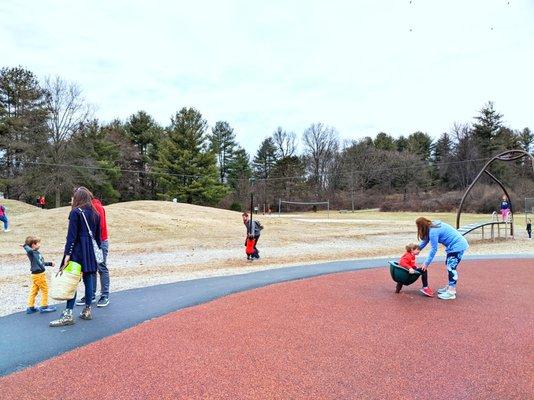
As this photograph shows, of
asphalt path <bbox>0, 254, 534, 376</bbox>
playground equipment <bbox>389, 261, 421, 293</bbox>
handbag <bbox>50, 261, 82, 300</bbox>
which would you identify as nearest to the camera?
asphalt path <bbox>0, 254, 534, 376</bbox>

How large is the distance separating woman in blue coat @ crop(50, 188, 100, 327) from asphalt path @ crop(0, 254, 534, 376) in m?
0.40

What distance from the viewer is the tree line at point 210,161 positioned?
146 feet

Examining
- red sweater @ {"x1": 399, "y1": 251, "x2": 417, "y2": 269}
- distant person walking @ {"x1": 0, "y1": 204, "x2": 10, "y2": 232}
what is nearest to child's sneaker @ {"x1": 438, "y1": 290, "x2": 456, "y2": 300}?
red sweater @ {"x1": 399, "y1": 251, "x2": 417, "y2": 269}

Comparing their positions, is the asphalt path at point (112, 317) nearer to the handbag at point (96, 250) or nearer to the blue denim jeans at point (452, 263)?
the handbag at point (96, 250)

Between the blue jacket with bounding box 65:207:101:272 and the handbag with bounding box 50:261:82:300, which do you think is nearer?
the handbag with bounding box 50:261:82:300

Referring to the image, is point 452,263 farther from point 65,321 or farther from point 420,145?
point 420,145

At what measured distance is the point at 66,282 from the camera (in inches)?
219

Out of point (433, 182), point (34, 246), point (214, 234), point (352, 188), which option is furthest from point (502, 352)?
point (433, 182)

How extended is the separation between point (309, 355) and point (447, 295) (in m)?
4.05

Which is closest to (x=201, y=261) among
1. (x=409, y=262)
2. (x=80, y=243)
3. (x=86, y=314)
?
(x=409, y=262)

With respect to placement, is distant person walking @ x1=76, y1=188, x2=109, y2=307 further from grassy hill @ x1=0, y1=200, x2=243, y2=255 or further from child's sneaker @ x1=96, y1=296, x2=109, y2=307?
grassy hill @ x1=0, y1=200, x2=243, y2=255

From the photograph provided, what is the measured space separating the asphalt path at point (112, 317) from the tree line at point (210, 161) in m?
38.2

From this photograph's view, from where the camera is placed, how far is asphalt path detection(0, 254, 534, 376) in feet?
16.0

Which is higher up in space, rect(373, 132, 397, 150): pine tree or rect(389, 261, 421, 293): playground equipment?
rect(373, 132, 397, 150): pine tree
